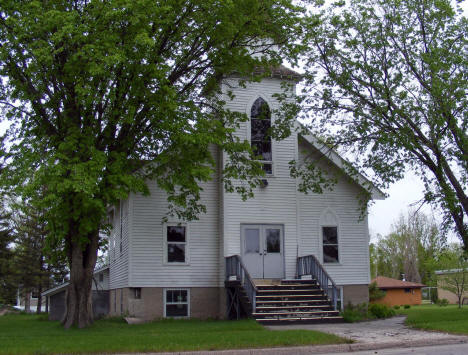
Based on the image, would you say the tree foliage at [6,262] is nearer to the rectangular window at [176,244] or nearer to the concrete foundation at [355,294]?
the rectangular window at [176,244]

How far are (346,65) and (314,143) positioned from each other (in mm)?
3861

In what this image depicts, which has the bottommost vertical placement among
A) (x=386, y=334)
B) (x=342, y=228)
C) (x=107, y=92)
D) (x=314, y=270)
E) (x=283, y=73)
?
(x=386, y=334)

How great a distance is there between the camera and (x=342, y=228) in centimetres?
2314

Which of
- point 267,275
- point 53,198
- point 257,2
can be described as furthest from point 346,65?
point 53,198

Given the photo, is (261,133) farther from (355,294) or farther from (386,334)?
(386,334)

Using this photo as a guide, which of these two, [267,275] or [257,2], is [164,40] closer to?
[257,2]

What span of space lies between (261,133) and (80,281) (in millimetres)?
9459

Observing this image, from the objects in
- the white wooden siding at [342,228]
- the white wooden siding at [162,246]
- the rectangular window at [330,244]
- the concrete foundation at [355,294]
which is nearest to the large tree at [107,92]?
the white wooden siding at [162,246]

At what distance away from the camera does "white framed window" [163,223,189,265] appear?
21.4 metres

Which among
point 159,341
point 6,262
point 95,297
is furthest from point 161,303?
point 6,262

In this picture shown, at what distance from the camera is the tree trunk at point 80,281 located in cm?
1766

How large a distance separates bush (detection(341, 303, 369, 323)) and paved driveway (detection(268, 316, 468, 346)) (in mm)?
890

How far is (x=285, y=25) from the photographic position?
720 inches

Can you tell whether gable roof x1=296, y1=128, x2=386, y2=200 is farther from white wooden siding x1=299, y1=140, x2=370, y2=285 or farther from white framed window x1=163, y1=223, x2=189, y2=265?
white framed window x1=163, y1=223, x2=189, y2=265
